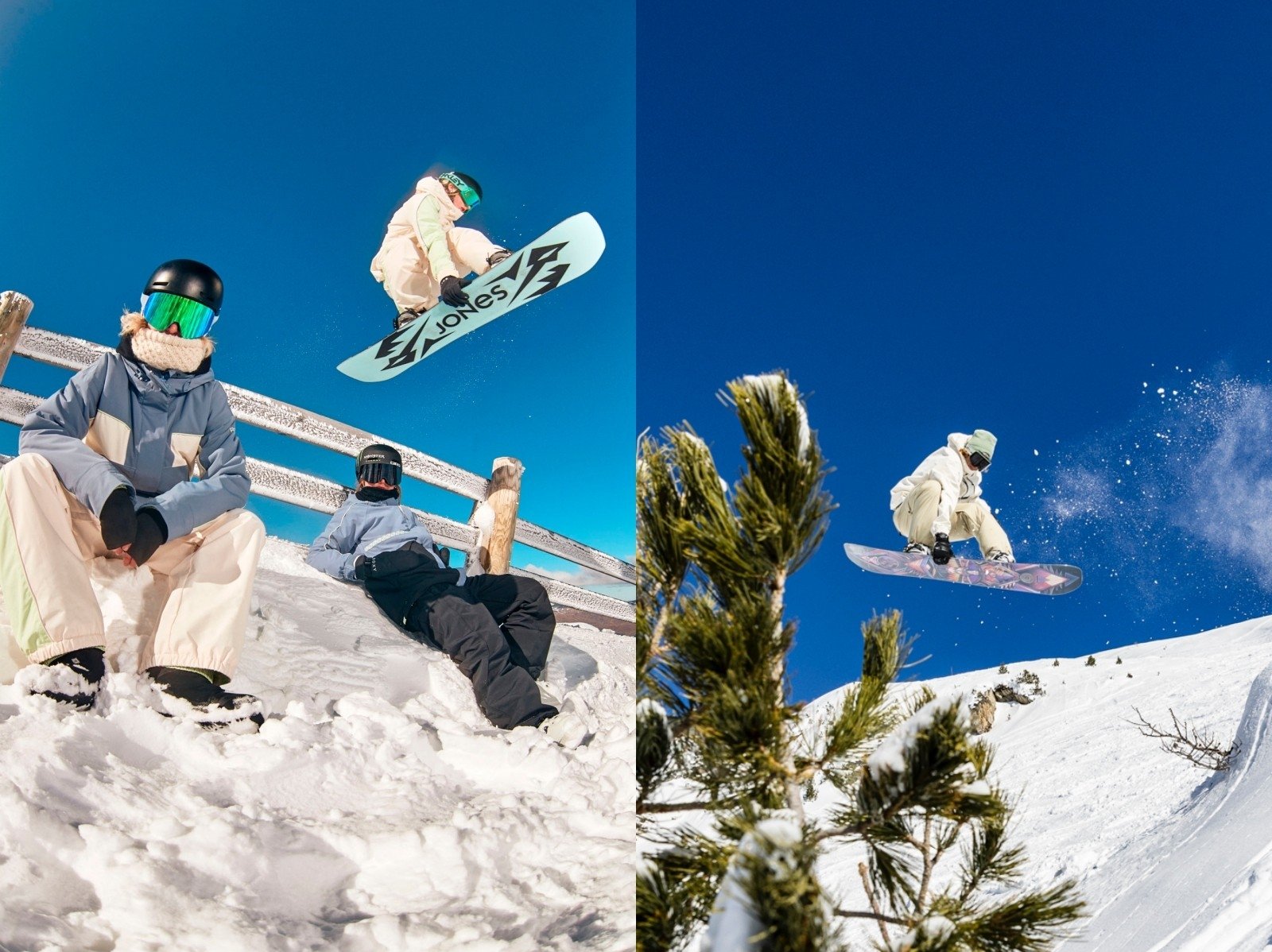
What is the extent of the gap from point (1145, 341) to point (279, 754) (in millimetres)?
3318

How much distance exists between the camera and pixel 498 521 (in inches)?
67.3

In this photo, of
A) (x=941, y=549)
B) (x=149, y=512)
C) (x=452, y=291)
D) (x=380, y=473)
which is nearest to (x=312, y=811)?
(x=149, y=512)

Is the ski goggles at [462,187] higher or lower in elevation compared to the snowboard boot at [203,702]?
higher

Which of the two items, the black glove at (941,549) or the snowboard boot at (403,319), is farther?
the black glove at (941,549)

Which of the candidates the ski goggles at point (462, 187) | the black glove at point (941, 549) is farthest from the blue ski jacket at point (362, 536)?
the black glove at point (941, 549)

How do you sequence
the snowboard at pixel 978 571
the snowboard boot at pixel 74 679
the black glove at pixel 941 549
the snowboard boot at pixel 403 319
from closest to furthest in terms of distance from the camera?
the snowboard boot at pixel 74 679, the snowboard boot at pixel 403 319, the black glove at pixel 941 549, the snowboard at pixel 978 571

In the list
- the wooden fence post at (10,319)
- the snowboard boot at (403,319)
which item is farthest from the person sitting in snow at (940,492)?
the wooden fence post at (10,319)

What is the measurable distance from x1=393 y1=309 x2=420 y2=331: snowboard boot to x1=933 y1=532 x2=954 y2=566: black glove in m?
1.60

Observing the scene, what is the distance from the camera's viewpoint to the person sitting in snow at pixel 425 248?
1716mm

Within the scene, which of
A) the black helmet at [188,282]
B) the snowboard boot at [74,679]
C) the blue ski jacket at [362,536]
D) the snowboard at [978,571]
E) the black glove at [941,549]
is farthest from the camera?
the snowboard at [978,571]

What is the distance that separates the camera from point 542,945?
3.95 feet

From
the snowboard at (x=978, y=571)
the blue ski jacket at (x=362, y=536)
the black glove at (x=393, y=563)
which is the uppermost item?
the snowboard at (x=978, y=571)

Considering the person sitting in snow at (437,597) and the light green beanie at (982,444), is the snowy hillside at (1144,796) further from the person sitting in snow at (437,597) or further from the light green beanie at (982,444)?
the light green beanie at (982,444)

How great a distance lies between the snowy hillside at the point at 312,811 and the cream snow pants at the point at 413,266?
21.4 inches
